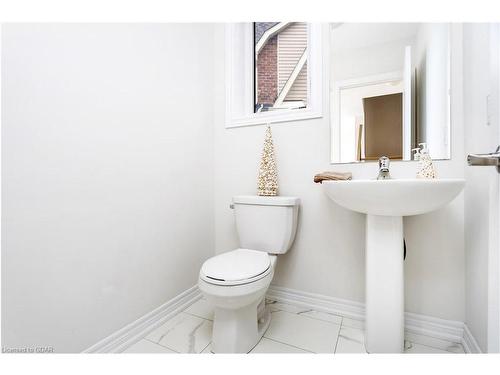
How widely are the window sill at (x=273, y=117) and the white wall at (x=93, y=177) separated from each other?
A: 0.31 metres

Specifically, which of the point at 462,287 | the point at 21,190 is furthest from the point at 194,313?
the point at 462,287

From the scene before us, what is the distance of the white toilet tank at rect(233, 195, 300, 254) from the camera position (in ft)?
4.57

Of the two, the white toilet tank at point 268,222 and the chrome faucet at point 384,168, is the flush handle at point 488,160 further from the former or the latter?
the white toilet tank at point 268,222

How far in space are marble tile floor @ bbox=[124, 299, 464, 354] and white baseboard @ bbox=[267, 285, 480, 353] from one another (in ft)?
0.09

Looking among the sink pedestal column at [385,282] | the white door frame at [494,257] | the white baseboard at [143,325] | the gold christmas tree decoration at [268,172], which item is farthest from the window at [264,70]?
the white baseboard at [143,325]

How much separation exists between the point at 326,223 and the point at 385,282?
1.55 ft

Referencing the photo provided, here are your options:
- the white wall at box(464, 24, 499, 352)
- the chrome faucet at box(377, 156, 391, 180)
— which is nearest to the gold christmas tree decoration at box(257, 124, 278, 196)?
the chrome faucet at box(377, 156, 391, 180)

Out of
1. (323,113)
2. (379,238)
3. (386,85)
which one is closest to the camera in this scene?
(379,238)

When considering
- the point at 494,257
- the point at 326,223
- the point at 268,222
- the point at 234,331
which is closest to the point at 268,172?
the point at 268,222

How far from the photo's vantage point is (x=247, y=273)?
3.49 feet

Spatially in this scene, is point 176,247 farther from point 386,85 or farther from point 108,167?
point 386,85

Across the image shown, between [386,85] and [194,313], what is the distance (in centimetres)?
175

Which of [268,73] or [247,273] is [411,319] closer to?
[247,273]
